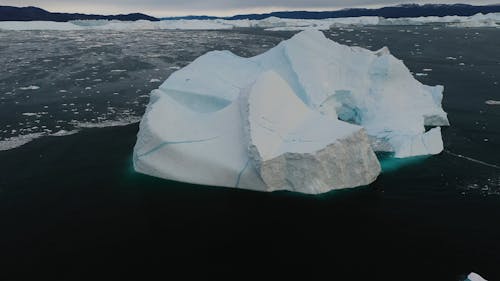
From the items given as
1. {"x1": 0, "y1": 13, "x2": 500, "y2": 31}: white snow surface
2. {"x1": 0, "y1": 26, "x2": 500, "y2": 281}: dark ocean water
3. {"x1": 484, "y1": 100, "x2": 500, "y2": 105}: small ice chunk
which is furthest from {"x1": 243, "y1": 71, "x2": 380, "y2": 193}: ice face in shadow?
{"x1": 0, "y1": 13, "x2": 500, "y2": 31}: white snow surface

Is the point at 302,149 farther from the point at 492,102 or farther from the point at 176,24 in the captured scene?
the point at 176,24

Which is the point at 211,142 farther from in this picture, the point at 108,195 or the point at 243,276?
the point at 243,276

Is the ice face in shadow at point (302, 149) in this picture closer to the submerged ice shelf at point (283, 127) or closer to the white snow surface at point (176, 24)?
the submerged ice shelf at point (283, 127)

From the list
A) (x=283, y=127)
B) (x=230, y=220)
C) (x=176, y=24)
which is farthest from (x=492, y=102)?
(x=176, y=24)

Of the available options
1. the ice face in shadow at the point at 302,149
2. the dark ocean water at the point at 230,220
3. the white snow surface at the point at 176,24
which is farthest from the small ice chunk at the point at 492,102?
the white snow surface at the point at 176,24

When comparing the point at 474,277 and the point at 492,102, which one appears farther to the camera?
the point at 492,102

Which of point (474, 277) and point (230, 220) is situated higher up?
point (474, 277)

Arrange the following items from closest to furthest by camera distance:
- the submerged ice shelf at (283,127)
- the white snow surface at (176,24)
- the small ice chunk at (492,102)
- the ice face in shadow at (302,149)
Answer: the ice face in shadow at (302,149) < the submerged ice shelf at (283,127) < the small ice chunk at (492,102) < the white snow surface at (176,24)

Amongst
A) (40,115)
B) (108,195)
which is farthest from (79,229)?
(40,115)
